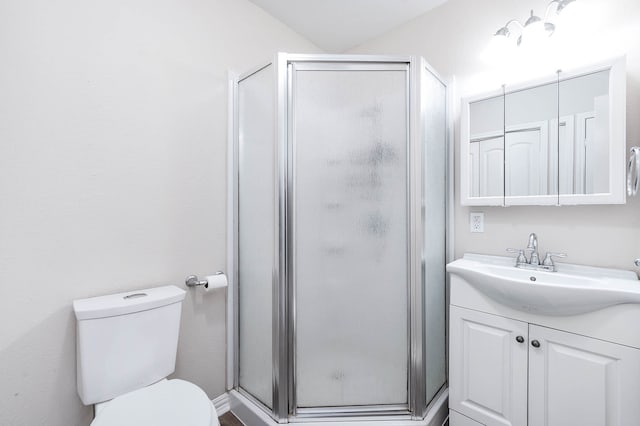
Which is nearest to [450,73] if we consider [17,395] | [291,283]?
[291,283]

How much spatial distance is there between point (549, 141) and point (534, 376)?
1100mm

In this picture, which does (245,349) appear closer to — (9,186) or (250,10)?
(9,186)

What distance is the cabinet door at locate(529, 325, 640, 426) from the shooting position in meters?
1.05

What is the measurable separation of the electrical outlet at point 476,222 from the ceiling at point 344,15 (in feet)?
4.45

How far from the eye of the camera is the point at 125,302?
3.92 ft

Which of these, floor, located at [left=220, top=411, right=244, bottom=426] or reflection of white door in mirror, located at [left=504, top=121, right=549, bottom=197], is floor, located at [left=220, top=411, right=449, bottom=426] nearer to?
floor, located at [left=220, top=411, right=244, bottom=426]

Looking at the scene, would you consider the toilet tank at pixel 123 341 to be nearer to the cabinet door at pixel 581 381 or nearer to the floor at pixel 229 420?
the floor at pixel 229 420

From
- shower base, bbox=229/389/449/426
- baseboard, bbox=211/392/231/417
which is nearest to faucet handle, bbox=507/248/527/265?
shower base, bbox=229/389/449/426

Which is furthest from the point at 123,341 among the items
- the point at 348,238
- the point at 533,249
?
the point at 533,249

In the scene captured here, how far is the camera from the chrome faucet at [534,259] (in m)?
1.43

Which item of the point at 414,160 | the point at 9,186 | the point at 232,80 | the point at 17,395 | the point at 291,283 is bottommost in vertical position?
the point at 17,395

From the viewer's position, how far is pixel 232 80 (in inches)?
67.9

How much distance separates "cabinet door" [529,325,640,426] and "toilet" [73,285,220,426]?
1307 millimetres

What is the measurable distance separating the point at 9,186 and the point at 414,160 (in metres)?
1.65
